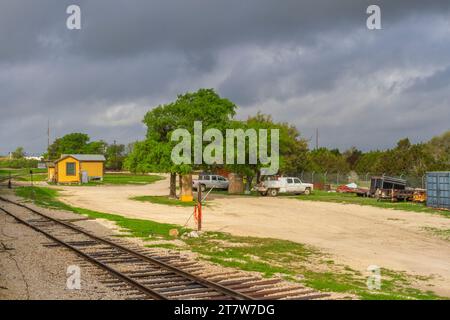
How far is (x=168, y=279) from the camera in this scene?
38.8 feet

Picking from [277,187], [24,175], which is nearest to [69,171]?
[277,187]

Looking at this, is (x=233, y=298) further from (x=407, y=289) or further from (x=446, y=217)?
(x=446, y=217)

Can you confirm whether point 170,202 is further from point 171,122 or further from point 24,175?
point 24,175

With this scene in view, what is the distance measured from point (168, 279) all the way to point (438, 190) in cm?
2786

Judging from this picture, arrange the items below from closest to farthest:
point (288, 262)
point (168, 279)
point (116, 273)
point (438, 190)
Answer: point (168, 279) < point (116, 273) < point (288, 262) < point (438, 190)

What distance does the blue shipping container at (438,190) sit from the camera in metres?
34.5

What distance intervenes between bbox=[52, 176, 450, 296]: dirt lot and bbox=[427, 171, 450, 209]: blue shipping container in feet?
13.0

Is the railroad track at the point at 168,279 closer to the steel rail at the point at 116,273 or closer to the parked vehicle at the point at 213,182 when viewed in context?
the steel rail at the point at 116,273

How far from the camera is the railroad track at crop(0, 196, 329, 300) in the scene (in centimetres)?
1037

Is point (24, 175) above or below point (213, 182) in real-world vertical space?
above

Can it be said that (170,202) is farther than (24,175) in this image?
No

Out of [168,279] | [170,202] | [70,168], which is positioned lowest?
[168,279]

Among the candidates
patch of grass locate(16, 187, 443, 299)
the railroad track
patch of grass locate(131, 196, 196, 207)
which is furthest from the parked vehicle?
the railroad track
